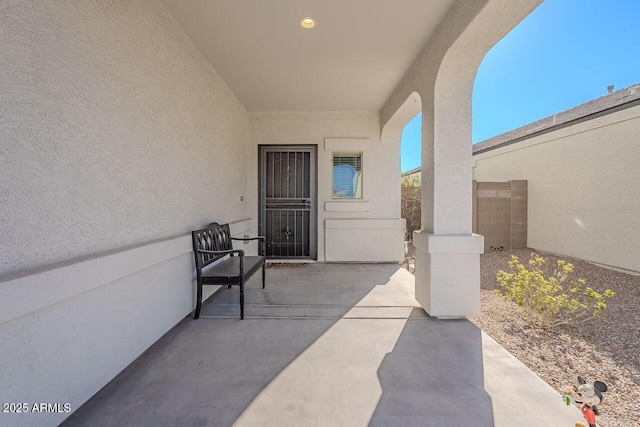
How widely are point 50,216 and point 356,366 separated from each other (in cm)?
213

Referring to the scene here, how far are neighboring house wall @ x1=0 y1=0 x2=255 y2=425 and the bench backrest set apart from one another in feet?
0.45

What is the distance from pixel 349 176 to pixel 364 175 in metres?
0.31

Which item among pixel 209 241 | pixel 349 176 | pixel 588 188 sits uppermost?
pixel 349 176

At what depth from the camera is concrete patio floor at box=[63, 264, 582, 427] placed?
1.61 meters

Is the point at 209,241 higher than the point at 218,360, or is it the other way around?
the point at 209,241

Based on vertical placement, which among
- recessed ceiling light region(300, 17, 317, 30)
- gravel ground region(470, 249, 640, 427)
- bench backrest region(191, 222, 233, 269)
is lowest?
gravel ground region(470, 249, 640, 427)

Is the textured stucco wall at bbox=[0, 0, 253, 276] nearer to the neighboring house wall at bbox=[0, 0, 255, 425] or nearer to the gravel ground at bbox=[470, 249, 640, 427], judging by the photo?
the neighboring house wall at bbox=[0, 0, 255, 425]

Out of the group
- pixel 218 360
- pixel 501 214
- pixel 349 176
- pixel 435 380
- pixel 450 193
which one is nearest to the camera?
pixel 435 380

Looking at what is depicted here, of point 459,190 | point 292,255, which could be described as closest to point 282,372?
point 459,190

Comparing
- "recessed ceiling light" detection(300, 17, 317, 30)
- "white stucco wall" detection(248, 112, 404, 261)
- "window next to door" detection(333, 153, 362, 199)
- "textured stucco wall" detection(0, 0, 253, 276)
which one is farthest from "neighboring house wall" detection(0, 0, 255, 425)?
"window next to door" detection(333, 153, 362, 199)

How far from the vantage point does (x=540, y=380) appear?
1941mm

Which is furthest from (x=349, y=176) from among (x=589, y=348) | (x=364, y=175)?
(x=589, y=348)

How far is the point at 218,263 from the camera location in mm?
3598

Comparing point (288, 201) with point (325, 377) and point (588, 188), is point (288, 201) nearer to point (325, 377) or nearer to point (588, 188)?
point (325, 377)
